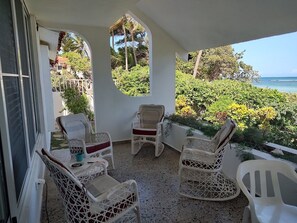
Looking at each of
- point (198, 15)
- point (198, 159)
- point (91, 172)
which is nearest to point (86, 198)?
point (91, 172)

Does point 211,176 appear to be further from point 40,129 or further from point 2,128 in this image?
point 40,129

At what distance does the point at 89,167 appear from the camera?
217 centimetres

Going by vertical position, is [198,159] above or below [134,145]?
above

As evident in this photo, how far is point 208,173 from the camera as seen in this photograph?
2.61 metres

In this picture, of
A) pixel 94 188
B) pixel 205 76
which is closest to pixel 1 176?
pixel 94 188

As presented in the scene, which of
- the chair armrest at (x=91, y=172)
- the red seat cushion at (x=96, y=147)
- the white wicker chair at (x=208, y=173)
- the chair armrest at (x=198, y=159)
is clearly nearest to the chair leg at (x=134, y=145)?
the red seat cushion at (x=96, y=147)

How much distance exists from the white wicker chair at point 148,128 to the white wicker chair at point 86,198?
6.80ft

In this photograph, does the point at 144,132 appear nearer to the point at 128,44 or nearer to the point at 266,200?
the point at 266,200

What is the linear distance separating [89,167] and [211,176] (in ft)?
4.90

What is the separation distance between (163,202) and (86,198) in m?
1.19

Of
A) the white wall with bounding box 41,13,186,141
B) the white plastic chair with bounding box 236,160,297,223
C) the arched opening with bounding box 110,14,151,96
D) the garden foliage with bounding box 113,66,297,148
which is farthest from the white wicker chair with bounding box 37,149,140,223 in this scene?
the arched opening with bounding box 110,14,151,96

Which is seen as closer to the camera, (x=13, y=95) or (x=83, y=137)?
(x=13, y=95)

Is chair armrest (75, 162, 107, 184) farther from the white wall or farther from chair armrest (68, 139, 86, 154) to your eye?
the white wall

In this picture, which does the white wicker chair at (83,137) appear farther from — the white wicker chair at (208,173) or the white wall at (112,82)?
the white wicker chair at (208,173)
